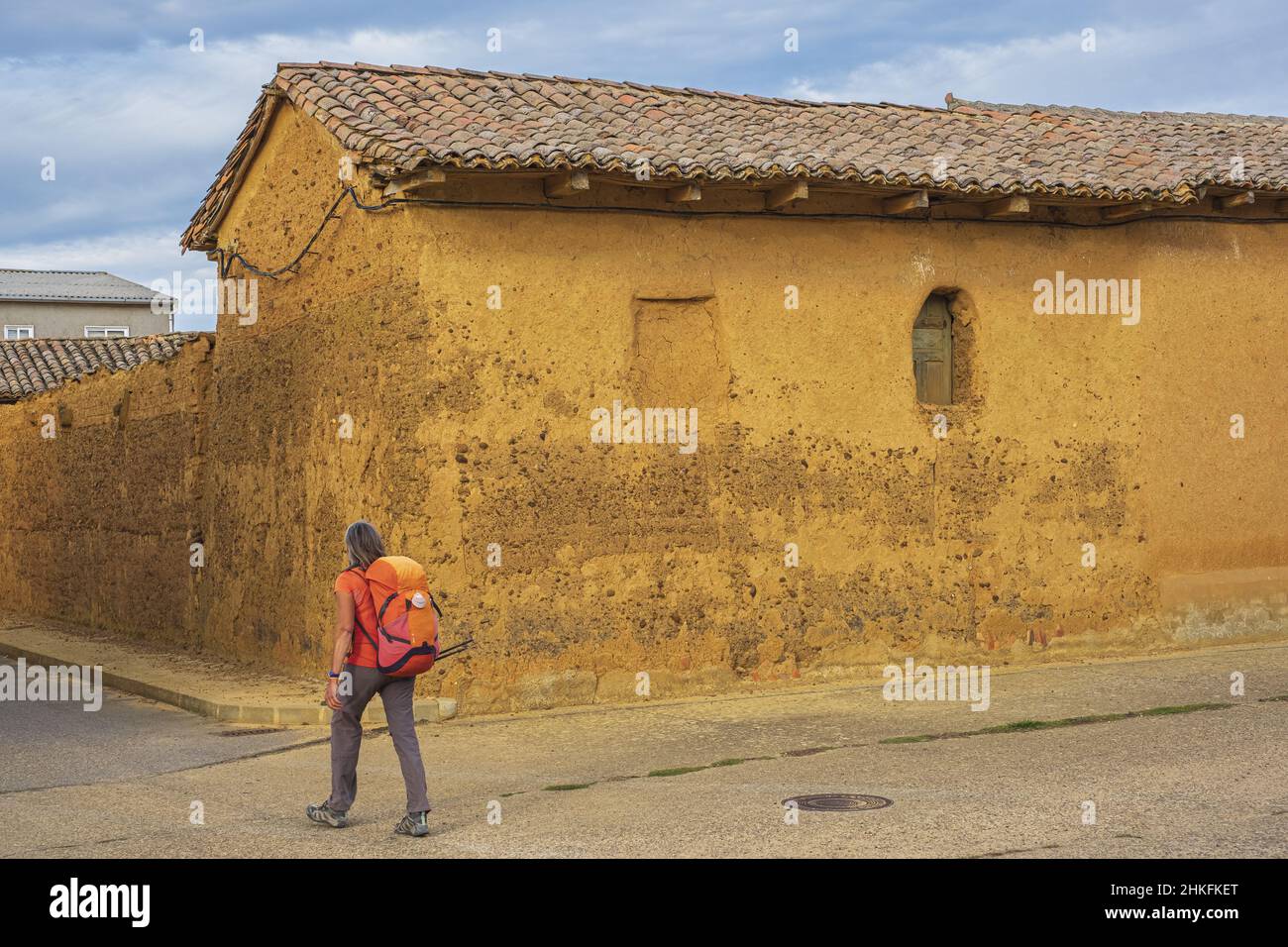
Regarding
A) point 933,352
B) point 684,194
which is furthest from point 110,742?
point 933,352

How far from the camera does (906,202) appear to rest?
1386cm

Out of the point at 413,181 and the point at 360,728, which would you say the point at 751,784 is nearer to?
the point at 360,728

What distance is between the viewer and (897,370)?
46.6ft

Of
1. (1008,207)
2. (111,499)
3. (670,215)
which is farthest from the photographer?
(111,499)

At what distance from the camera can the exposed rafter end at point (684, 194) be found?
12961 mm

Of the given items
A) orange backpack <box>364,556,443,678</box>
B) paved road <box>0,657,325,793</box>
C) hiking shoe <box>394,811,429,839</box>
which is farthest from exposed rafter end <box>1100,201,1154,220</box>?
hiking shoe <box>394,811,429,839</box>

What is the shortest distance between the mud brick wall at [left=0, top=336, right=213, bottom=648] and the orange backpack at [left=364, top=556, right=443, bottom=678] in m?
10.1

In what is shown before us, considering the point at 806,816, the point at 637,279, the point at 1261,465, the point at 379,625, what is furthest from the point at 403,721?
the point at 1261,465

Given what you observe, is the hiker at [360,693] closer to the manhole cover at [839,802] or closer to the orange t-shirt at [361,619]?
the orange t-shirt at [361,619]

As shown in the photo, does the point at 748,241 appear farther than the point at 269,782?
Yes

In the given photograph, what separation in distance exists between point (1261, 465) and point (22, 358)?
79.4 ft

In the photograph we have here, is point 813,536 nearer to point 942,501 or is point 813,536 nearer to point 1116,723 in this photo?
point 942,501

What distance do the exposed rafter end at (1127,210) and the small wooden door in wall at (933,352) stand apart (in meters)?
1.84

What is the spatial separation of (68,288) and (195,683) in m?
39.0
